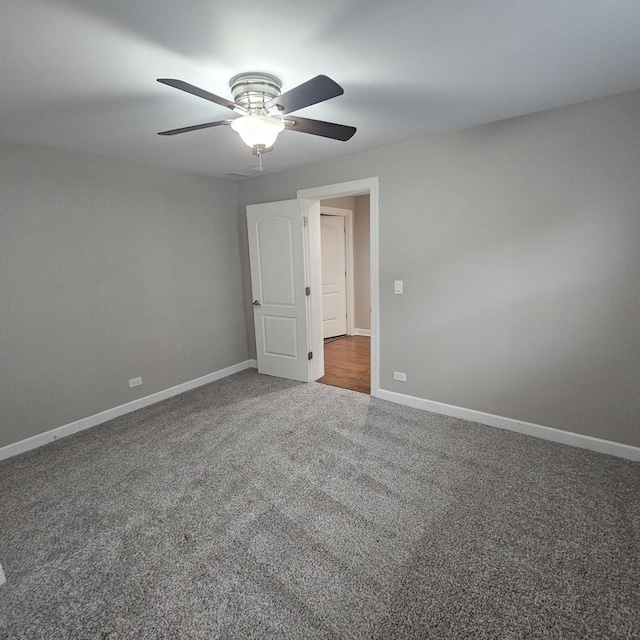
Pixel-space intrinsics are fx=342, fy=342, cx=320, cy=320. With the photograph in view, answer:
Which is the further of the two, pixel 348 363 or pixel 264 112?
pixel 348 363

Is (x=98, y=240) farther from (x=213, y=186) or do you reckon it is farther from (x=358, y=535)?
(x=358, y=535)

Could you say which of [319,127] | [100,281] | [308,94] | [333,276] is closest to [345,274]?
[333,276]

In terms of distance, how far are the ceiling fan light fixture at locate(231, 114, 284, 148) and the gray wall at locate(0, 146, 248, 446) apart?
2074mm

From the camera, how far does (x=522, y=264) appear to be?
2.59 meters

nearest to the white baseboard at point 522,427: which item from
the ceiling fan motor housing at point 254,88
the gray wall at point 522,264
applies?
the gray wall at point 522,264

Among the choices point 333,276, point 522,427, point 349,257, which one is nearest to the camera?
point 522,427

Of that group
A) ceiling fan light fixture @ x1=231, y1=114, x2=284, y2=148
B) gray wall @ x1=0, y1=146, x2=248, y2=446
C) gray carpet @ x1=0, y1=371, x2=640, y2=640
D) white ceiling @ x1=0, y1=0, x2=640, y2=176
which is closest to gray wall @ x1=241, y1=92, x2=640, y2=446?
white ceiling @ x1=0, y1=0, x2=640, y2=176

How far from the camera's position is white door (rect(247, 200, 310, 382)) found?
151 inches

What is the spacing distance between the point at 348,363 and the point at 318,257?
1584 mm

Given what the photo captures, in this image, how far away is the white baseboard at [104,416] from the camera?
2.73 meters

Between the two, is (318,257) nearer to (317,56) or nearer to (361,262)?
(361,262)

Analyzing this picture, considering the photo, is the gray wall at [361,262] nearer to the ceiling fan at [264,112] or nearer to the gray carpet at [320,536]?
the gray carpet at [320,536]

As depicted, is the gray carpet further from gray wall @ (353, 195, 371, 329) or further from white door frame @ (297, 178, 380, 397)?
gray wall @ (353, 195, 371, 329)

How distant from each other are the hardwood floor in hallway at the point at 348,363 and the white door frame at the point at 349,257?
34cm
